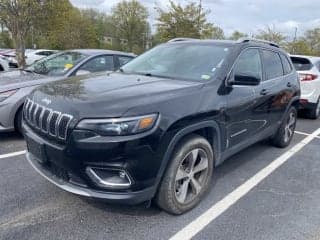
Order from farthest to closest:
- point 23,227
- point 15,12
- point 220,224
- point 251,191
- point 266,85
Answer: point 15,12 < point 266,85 < point 251,191 < point 220,224 < point 23,227

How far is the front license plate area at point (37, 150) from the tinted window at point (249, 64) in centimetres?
217

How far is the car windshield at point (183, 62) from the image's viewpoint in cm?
400

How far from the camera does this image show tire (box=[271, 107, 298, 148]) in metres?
5.71

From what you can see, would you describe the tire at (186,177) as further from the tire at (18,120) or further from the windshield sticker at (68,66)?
the windshield sticker at (68,66)

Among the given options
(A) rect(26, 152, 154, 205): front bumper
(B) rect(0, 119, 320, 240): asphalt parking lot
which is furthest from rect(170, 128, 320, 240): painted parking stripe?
(A) rect(26, 152, 154, 205): front bumper

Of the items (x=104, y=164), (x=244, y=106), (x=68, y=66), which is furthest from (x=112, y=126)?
(x=68, y=66)

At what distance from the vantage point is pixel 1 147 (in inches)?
206

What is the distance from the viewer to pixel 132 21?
174ft

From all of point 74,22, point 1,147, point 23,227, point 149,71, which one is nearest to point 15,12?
point 1,147

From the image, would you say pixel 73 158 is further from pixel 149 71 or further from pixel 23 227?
pixel 149 71

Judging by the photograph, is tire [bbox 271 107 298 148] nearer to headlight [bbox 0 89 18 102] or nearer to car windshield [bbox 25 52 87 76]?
car windshield [bbox 25 52 87 76]

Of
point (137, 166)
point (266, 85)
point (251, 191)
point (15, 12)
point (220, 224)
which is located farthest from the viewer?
point (15, 12)

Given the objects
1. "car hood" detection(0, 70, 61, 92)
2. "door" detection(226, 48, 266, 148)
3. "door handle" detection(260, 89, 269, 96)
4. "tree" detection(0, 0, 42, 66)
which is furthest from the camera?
"tree" detection(0, 0, 42, 66)

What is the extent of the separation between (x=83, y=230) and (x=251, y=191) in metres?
1.98
